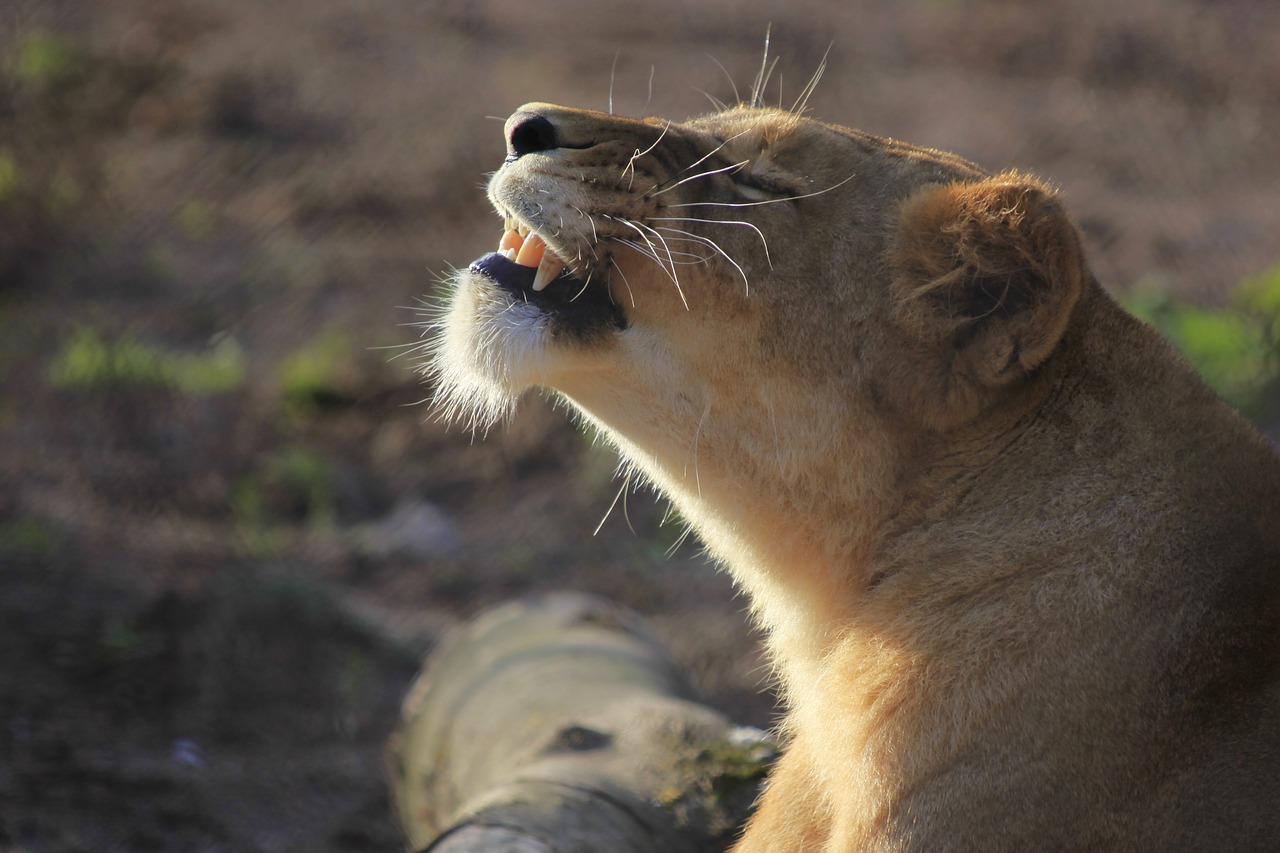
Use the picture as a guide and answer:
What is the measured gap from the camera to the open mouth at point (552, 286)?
9.21 ft

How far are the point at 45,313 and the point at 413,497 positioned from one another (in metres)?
2.94

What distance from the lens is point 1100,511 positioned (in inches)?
99.2

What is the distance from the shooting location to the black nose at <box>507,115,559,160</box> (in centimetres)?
282

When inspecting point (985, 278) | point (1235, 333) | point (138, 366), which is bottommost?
point (985, 278)

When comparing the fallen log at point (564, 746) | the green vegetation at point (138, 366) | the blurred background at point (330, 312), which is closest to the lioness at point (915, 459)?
the fallen log at point (564, 746)

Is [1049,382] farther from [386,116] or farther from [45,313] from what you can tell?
[386,116]

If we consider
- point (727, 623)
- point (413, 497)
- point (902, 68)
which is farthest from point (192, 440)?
point (902, 68)

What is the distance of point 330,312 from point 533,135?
5.75m

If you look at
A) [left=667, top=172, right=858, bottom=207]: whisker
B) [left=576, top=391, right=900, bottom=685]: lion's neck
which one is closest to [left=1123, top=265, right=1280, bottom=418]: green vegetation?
[left=667, top=172, right=858, bottom=207]: whisker

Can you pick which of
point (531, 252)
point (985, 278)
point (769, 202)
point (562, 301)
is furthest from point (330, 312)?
point (985, 278)

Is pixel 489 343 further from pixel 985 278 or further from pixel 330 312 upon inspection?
pixel 330 312

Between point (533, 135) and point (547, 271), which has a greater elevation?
point (533, 135)

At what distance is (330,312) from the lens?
27.2ft

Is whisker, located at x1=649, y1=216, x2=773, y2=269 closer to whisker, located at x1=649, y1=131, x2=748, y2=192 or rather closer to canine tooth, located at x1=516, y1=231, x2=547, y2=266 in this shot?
whisker, located at x1=649, y1=131, x2=748, y2=192
